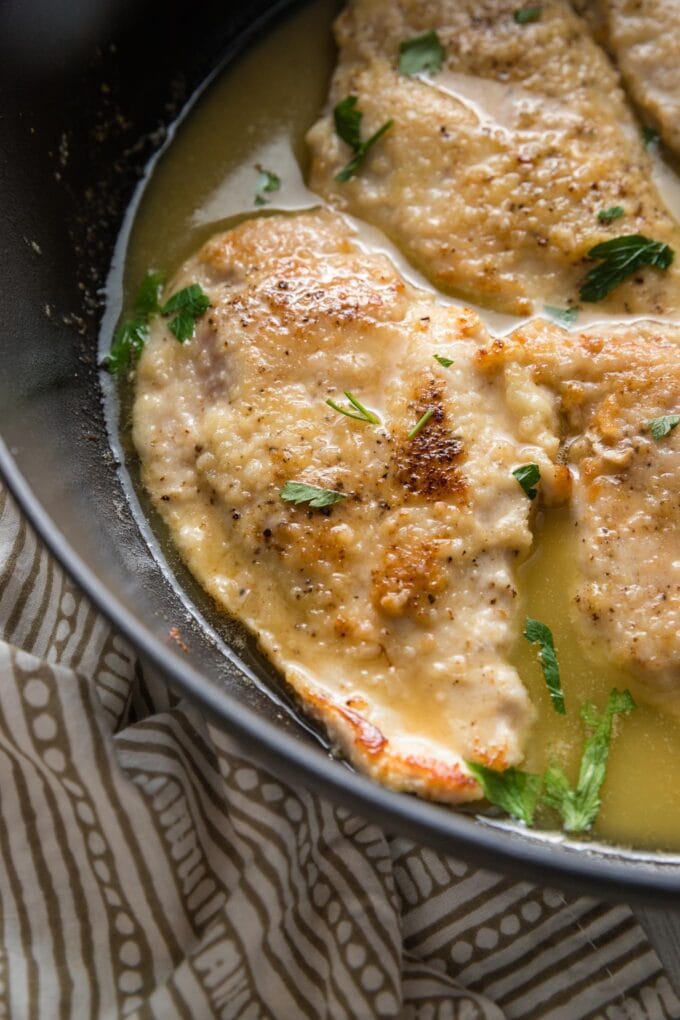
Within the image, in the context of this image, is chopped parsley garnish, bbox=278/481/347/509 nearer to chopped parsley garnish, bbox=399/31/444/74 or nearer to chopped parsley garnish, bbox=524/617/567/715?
chopped parsley garnish, bbox=524/617/567/715

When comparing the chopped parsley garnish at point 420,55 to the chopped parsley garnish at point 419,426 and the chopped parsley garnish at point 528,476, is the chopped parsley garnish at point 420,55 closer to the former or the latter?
the chopped parsley garnish at point 419,426

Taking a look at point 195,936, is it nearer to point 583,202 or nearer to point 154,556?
point 154,556

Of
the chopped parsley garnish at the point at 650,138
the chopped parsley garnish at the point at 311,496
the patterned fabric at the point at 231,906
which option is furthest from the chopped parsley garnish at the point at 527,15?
the patterned fabric at the point at 231,906

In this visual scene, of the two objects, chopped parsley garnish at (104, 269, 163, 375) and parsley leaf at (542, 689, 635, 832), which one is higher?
chopped parsley garnish at (104, 269, 163, 375)

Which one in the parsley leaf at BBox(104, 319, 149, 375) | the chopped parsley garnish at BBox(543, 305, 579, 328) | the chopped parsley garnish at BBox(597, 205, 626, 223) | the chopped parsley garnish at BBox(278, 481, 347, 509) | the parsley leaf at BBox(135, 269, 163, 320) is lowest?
the chopped parsley garnish at BBox(543, 305, 579, 328)

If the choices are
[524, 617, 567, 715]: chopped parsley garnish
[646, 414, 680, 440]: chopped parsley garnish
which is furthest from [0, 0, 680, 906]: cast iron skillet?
[646, 414, 680, 440]: chopped parsley garnish

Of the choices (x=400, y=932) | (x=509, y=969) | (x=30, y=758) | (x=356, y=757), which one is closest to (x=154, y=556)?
(x=30, y=758)
